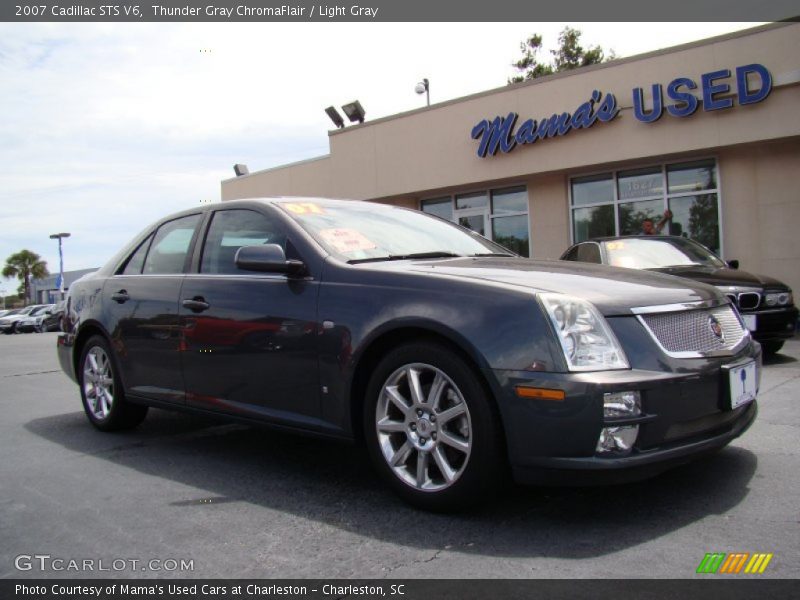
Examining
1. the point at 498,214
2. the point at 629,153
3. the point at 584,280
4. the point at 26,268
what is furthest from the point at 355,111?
the point at 26,268

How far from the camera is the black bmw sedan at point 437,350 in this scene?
9.16ft

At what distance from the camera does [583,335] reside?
285cm

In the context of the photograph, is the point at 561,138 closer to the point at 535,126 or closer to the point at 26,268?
the point at 535,126

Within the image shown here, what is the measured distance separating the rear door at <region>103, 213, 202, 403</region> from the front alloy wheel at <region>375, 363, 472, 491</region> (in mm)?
1689

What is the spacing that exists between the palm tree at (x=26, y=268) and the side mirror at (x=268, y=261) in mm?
88426

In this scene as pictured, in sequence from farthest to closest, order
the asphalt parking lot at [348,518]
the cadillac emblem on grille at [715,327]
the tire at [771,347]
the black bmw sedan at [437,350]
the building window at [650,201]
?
the building window at [650,201], the tire at [771,347], the cadillac emblem on grille at [715,327], the black bmw sedan at [437,350], the asphalt parking lot at [348,518]

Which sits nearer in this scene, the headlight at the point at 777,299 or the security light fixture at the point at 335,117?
the headlight at the point at 777,299

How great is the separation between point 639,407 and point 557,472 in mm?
410

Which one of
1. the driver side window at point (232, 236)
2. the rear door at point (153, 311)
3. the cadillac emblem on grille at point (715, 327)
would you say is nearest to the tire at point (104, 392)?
the rear door at point (153, 311)

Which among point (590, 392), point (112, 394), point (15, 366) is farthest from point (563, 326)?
point (15, 366)

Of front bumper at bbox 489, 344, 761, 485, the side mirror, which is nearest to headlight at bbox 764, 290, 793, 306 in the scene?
front bumper at bbox 489, 344, 761, 485

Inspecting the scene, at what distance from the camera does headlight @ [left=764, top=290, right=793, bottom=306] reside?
7250 millimetres

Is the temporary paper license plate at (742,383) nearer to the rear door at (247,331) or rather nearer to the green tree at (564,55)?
the rear door at (247,331)
